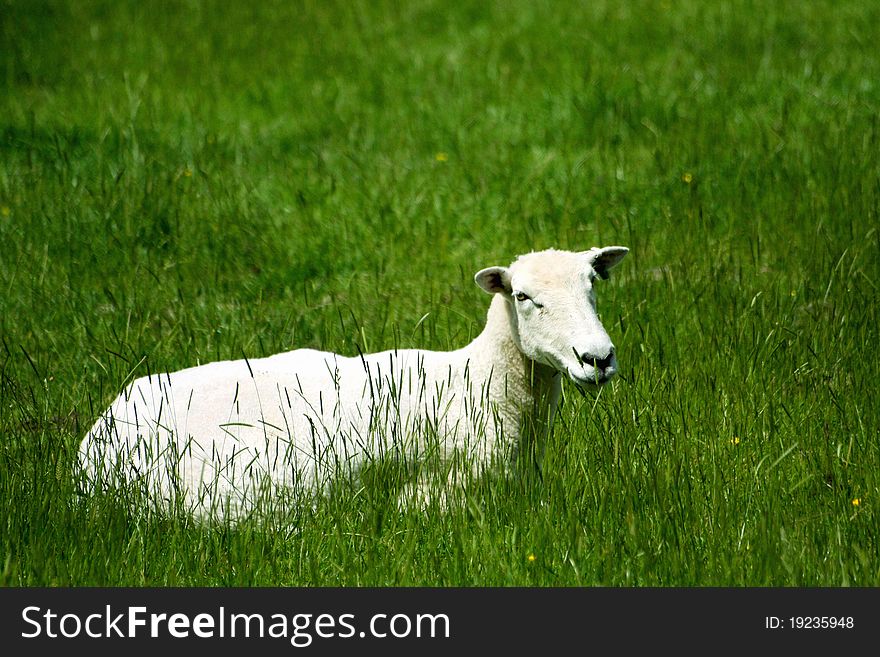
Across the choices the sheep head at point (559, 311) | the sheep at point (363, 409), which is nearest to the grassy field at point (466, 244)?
the sheep at point (363, 409)

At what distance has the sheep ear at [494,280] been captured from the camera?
207 inches

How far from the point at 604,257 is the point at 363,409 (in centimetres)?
137

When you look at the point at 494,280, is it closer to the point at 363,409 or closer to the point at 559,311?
the point at 559,311

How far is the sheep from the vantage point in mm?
5086

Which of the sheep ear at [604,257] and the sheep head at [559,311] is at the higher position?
the sheep ear at [604,257]

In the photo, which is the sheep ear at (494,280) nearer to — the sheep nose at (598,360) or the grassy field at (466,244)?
the grassy field at (466,244)

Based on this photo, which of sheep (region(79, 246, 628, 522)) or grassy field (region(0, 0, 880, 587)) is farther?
sheep (region(79, 246, 628, 522))

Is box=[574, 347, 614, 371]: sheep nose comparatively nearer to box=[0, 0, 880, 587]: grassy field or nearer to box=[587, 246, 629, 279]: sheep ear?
box=[0, 0, 880, 587]: grassy field

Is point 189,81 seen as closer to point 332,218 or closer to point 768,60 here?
point 332,218

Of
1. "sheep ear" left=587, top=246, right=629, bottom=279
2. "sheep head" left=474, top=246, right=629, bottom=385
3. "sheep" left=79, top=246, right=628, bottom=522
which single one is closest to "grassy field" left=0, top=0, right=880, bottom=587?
"sheep" left=79, top=246, right=628, bottom=522

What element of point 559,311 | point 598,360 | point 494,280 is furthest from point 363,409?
point 598,360

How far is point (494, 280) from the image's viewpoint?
5.35 meters

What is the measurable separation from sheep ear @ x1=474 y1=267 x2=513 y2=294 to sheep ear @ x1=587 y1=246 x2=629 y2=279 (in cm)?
41

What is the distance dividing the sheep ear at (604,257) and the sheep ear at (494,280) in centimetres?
41
